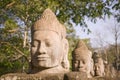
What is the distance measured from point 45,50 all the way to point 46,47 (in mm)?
62

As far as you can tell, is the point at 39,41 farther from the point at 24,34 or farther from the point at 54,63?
the point at 24,34

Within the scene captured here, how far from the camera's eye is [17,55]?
17062 mm

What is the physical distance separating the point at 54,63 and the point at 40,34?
0.55 metres

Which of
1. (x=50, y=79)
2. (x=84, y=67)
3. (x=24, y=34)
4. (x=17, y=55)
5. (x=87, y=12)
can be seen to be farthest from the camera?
(x=24, y=34)

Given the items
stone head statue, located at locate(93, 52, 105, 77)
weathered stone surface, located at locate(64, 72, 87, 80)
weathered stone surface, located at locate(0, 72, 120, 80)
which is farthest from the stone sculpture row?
stone head statue, located at locate(93, 52, 105, 77)

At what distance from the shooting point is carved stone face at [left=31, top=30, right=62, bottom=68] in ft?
16.4

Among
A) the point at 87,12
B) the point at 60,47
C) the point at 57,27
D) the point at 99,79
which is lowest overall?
the point at 99,79

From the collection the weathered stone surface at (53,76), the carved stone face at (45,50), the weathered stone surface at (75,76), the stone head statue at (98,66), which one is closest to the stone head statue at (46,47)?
the carved stone face at (45,50)

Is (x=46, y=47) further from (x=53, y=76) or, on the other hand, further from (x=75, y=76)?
(x=75, y=76)

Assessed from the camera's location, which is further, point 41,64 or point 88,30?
point 88,30

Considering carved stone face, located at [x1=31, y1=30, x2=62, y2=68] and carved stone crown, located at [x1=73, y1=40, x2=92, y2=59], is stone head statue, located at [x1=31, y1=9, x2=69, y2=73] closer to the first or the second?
carved stone face, located at [x1=31, y1=30, x2=62, y2=68]

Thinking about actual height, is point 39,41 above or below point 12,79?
above

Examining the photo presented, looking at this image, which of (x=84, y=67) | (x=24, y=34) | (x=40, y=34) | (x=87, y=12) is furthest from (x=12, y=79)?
(x=24, y=34)

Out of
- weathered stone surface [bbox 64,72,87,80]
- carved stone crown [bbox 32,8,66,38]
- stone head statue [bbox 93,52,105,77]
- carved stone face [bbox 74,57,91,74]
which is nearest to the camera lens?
weathered stone surface [bbox 64,72,87,80]
